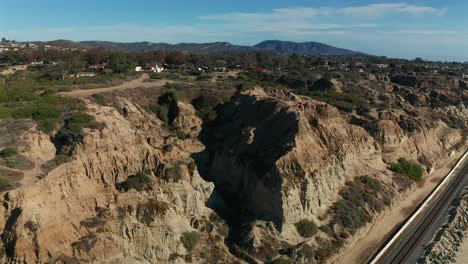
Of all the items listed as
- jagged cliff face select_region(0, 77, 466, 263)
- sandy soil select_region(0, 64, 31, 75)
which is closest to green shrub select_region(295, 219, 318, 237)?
jagged cliff face select_region(0, 77, 466, 263)

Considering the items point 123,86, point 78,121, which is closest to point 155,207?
point 78,121

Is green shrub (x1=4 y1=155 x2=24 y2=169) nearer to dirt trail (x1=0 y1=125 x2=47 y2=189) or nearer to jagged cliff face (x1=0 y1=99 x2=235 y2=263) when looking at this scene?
dirt trail (x1=0 y1=125 x2=47 y2=189)

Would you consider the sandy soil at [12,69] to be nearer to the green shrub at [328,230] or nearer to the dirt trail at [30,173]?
the dirt trail at [30,173]

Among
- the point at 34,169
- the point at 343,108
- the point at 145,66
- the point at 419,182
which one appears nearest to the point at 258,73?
the point at 145,66

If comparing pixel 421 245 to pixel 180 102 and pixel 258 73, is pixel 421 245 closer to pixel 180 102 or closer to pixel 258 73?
pixel 180 102

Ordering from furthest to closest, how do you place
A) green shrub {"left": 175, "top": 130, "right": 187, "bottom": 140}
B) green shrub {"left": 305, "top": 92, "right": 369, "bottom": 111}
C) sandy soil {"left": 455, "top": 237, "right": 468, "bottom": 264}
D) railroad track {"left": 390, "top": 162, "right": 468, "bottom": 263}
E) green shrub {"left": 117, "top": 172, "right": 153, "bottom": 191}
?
green shrub {"left": 305, "top": 92, "right": 369, "bottom": 111}, green shrub {"left": 175, "top": 130, "right": 187, "bottom": 140}, railroad track {"left": 390, "top": 162, "right": 468, "bottom": 263}, sandy soil {"left": 455, "top": 237, "right": 468, "bottom": 264}, green shrub {"left": 117, "top": 172, "right": 153, "bottom": 191}
